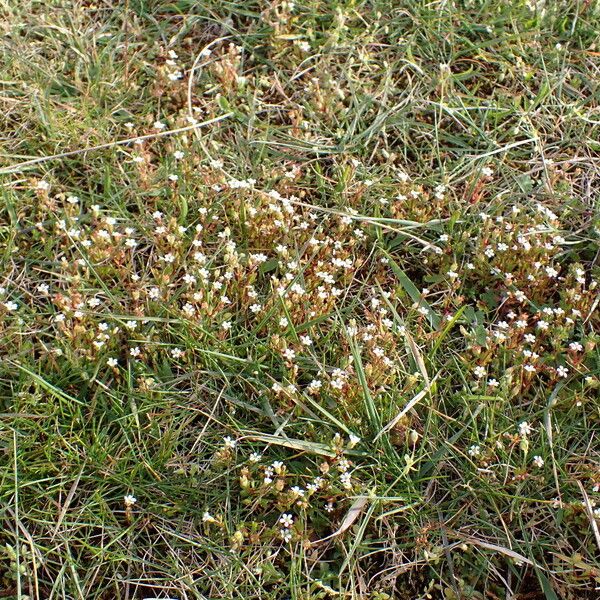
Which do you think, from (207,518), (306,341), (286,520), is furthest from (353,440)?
(207,518)

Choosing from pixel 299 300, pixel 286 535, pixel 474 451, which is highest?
pixel 299 300

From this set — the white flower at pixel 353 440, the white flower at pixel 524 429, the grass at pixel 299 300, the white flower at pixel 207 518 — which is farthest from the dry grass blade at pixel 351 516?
the white flower at pixel 524 429

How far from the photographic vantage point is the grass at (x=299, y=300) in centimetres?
285

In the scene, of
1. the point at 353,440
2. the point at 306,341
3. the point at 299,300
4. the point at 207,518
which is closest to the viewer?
the point at 207,518

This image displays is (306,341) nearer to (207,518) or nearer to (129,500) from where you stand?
(207,518)

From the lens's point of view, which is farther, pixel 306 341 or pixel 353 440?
pixel 306 341

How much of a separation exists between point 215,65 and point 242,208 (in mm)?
1111

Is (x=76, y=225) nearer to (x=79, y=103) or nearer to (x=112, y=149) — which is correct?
(x=112, y=149)

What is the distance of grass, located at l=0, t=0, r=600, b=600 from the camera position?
9.35 ft

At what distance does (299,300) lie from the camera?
11.1 ft

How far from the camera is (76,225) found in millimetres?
3643

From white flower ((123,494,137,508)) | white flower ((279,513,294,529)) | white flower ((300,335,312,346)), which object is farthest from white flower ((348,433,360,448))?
white flower ((123,494,137,508))

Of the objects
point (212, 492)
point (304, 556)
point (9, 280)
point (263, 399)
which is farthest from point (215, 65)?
point (304, 556)

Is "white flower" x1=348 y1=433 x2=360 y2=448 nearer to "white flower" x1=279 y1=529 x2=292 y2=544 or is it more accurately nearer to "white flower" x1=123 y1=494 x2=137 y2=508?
"white flower" x1=279 y1=529 x2=292 y2=544
